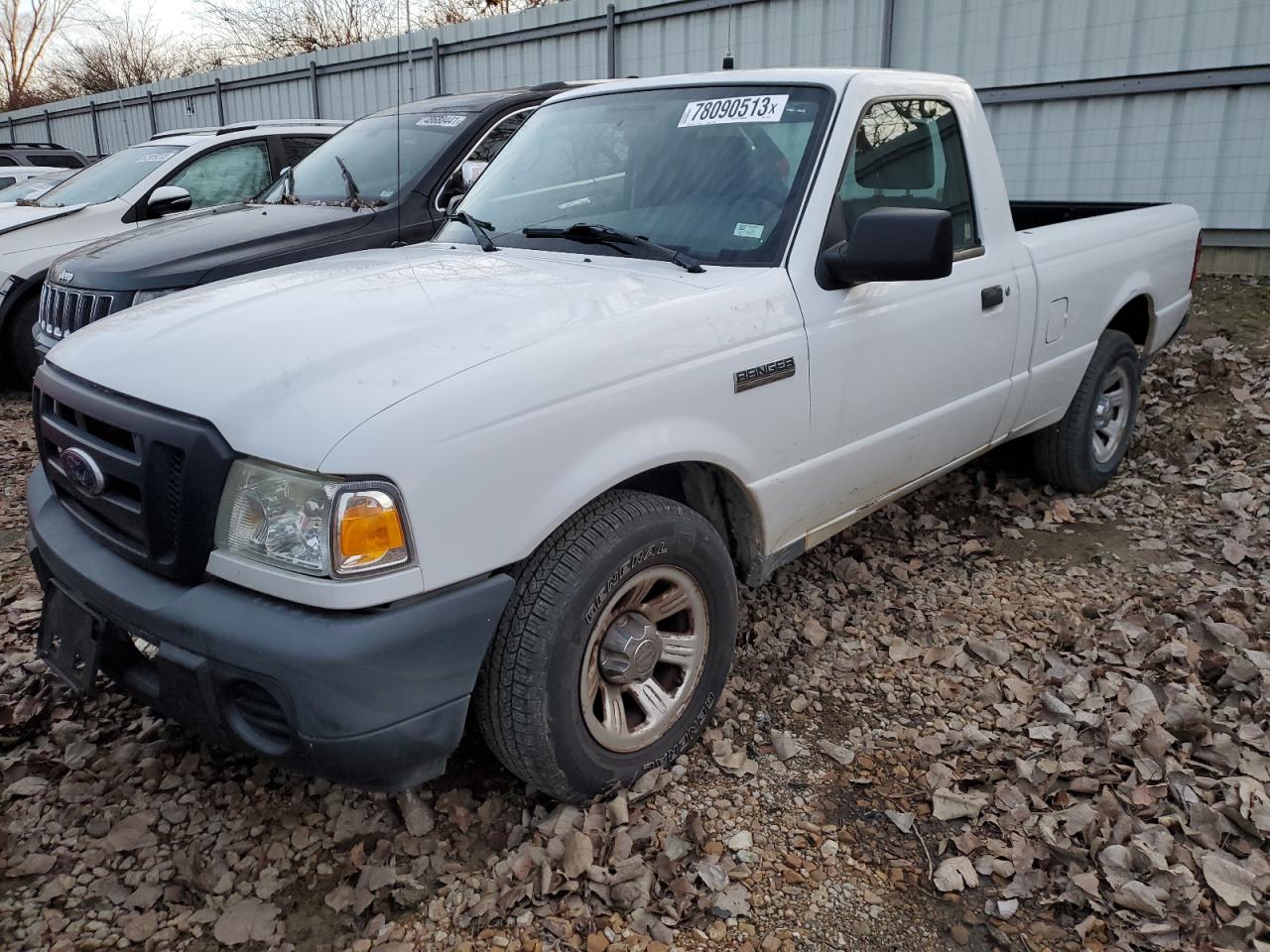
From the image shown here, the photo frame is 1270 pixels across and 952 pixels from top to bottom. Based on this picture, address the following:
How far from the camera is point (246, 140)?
298 inches

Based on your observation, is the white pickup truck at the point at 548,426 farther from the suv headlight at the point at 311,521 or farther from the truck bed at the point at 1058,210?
the truck bed at the point at 1058,210

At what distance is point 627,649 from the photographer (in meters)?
2.59

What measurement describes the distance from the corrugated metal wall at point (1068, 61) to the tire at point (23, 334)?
3988mm

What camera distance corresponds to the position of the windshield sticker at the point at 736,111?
128 inches

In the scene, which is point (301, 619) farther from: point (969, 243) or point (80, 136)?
point (80, 136)

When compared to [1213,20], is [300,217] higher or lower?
lower

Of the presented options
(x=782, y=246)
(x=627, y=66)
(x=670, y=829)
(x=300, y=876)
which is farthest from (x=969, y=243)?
(x=627, y=66)

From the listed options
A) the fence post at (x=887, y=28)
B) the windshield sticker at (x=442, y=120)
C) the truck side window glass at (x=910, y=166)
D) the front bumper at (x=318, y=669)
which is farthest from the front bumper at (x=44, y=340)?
the fence post at (x=887, y=28)

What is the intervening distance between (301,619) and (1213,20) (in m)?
7.85

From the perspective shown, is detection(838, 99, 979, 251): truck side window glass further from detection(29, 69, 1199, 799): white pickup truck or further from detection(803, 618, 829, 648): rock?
detection(803, 618, 829, 648): rock

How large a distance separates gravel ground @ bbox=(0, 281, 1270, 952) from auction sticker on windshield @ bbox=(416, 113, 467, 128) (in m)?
3.72

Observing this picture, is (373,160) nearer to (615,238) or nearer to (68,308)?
(68,308)

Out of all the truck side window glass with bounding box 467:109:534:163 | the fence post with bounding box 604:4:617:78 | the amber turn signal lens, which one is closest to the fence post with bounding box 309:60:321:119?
the fence post with bounding box 604:4:617:78

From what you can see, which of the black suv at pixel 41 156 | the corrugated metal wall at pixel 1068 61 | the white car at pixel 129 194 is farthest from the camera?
the black suv at pixel 41 156
